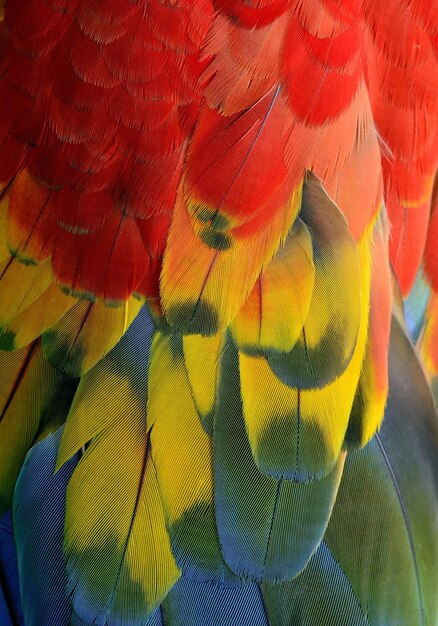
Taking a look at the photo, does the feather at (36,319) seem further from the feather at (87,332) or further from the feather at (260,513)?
the feather at (260,513)

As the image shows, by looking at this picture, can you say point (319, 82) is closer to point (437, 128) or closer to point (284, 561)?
point (437, 128)

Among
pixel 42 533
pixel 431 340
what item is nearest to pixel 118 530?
pixel 42 533

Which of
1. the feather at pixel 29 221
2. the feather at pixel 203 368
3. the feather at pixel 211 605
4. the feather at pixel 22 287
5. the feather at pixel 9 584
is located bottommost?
the feather at pixel 9 584

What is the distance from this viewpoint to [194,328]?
860 mm

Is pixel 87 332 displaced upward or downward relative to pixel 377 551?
upward

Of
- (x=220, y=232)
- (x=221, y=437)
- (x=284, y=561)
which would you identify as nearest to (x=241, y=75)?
(x=220, y=232)

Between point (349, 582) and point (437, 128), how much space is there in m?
0.59

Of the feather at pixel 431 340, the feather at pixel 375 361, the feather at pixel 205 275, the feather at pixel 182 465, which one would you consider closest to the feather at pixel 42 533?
the feather at pixel 182 465

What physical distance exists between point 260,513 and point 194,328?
0.22m

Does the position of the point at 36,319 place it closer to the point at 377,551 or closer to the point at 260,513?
the point at 260,513

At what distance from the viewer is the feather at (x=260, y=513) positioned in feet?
2.73

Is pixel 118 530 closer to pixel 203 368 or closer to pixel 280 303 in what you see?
pixel 203 368

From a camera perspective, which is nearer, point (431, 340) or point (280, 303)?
point (280, 303)

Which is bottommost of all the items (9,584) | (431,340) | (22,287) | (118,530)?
(9,584)
